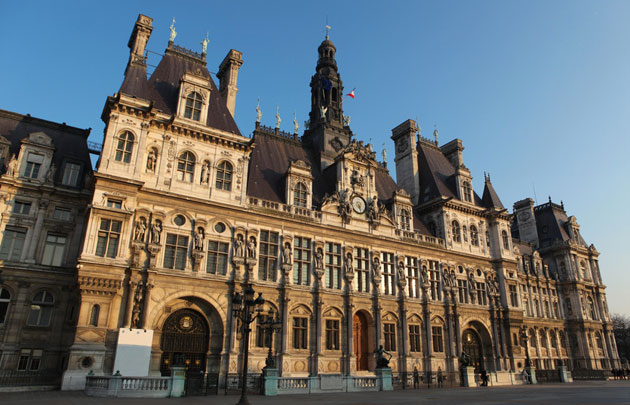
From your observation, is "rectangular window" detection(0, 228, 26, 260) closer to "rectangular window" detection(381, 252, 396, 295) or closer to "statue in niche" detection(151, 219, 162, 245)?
"statue in niche" detection(151, 219, 162, 245)

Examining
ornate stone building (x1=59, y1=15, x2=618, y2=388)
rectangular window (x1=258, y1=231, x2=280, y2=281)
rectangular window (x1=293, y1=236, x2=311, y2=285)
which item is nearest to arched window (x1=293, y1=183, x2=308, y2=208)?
ornate stone building (x1=59, y1=15, x2=618, y2=388)

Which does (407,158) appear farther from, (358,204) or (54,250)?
(54,250)

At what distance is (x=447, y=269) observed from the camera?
40562mm

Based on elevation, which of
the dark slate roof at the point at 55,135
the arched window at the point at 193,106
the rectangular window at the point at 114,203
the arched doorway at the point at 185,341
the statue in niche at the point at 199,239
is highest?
the arched window at the point at 193,106

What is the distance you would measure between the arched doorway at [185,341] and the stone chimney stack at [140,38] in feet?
59.7

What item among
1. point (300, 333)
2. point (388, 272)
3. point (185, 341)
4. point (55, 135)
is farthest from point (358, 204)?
point (55, 135)

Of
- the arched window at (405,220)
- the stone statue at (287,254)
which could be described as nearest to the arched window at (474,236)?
the arched window at (405,220)

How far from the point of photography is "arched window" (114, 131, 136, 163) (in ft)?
90.0

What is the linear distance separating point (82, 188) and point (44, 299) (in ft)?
23.7

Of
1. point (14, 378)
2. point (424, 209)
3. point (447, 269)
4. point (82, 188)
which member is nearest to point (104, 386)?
point (14, 378)

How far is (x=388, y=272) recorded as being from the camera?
121ft

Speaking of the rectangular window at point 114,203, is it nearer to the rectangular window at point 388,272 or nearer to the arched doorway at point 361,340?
the arched doorway at point 361,340

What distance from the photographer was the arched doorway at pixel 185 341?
1038 inches

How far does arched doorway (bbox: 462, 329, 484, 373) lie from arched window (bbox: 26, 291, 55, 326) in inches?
1294
